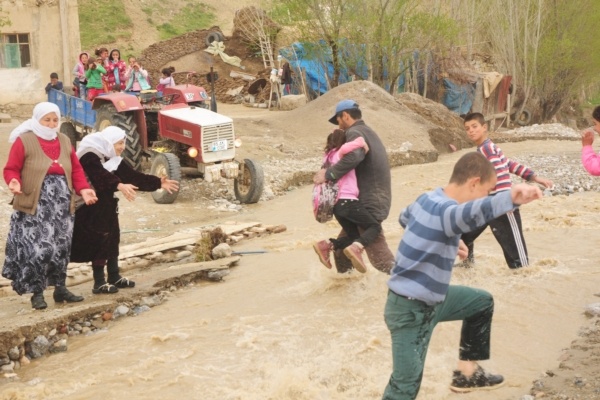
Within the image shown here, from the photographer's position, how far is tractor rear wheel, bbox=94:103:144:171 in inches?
516

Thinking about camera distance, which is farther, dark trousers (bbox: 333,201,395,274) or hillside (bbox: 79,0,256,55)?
hillside (bbox: 79,0,256,55)


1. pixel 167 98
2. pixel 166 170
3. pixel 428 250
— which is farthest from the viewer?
pixel 167 98

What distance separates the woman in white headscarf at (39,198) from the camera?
22.0 ft

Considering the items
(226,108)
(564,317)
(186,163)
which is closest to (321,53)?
(226,108)

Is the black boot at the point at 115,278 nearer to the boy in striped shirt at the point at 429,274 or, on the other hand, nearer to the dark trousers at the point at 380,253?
the dark trousers at the point at 380,253

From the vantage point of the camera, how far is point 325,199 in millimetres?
6992

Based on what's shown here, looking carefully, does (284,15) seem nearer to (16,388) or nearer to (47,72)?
(47,72)

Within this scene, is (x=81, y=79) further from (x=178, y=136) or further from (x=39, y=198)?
(x=39, y=198)

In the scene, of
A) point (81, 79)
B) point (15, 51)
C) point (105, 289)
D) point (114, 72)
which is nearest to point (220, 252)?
point (105, 289)

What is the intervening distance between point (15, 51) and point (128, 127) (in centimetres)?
1192

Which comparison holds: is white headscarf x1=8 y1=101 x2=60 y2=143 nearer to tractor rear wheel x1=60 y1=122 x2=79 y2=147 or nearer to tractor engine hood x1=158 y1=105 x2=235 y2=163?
tractor engine hood x1=158 y1=105 x2=235 y2=163

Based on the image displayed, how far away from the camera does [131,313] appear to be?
7.27 metres

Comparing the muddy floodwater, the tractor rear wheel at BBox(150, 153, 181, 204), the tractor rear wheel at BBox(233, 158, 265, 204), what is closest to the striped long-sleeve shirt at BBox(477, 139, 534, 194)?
the muddy floodwater

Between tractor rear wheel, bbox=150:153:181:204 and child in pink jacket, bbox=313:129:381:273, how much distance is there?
581cm
